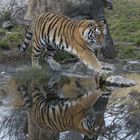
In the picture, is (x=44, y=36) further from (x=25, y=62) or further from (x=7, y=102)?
(x=7, y=102)

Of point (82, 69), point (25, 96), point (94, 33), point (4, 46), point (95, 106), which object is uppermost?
point (95, 106)

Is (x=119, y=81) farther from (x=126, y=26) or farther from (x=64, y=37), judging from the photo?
(x=126, y=26)

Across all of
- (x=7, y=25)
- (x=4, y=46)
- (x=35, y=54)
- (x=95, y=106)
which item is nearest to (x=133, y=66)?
(x=35, y=54)

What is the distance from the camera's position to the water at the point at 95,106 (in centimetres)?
771

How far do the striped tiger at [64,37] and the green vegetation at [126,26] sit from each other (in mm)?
1618

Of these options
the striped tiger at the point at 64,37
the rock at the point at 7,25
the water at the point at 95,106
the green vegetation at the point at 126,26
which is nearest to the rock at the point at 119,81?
the water at the point at 95,106

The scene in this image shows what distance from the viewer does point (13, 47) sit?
1402cm

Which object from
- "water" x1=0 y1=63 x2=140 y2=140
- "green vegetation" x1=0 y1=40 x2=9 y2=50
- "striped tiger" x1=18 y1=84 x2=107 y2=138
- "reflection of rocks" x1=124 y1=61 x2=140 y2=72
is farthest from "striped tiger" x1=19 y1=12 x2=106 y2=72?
"striped tiger" x1=18 y1=84 x2=107 y2=138

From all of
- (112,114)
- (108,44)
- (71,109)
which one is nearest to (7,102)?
(71,109)

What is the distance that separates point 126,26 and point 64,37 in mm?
4095

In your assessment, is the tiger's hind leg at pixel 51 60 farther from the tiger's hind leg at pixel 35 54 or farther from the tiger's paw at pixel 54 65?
the tiger's hind leg at pixel 35 54

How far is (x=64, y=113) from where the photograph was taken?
8766mm

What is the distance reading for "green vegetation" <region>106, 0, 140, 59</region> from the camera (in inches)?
550

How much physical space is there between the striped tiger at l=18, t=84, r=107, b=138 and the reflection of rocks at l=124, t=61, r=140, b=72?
237cm
